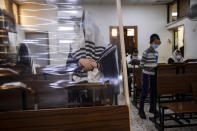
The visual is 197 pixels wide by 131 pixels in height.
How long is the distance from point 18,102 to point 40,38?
360mm

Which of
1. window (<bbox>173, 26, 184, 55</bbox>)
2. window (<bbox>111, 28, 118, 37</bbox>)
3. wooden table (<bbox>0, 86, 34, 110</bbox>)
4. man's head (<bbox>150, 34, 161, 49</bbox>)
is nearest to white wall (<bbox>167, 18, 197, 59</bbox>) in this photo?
window (<bbox>173, 26, 184, 55</bbox>)

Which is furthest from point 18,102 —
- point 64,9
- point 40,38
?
point 64,9

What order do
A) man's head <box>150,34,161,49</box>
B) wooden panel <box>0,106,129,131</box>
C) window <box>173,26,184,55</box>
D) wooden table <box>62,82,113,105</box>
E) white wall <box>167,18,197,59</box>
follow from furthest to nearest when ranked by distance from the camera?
1. window <box>173,26,184,55</box>
2. white wall <box>167,18,197,59</box>
3. man's head <box>150,34,161,49</box>
4. wooden table <box>62,82,113,105</box>
5. wooden panel <box>0,106,129,131</box>

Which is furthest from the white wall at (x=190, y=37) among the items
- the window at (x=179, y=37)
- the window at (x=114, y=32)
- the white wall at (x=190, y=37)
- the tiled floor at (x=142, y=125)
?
the window at (x=114, y=32)

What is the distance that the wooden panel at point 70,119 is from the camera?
67cm

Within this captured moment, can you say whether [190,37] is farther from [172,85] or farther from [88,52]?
[88,52]

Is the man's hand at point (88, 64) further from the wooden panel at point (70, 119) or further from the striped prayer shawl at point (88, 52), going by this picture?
the wooden panel at point (70, 119)

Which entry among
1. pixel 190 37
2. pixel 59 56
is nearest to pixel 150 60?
pixel 59 56

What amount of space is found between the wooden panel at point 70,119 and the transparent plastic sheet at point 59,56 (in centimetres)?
13

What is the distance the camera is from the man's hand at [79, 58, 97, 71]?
876mm

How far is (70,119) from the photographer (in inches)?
27.3

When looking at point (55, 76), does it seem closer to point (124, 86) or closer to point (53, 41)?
point (53, 41)

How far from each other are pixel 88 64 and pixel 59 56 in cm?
17

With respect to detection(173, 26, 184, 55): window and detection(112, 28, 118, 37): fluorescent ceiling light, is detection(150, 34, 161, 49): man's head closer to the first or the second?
detection(112, 28, 118, 37): fluorescent ceiling light
